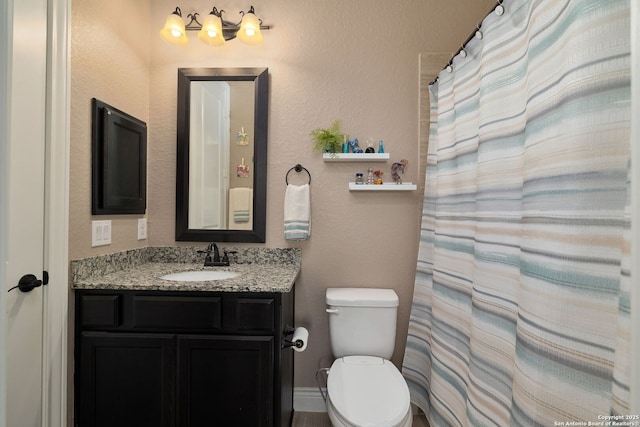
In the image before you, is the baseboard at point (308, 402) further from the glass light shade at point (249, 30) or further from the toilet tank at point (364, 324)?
the glass light shade at point (249, 30)

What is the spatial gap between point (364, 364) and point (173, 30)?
210 cm

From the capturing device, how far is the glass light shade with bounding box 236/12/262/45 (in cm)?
183

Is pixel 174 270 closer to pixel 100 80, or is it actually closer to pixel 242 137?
pixel 242 137

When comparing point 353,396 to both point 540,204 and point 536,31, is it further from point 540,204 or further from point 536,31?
point 536,31

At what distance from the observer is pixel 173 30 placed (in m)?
1.84

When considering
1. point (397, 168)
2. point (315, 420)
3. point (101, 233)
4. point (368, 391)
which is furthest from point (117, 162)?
point (315, 420)

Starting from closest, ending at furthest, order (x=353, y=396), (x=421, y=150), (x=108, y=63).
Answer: (x=353, y=396) < (x=108, y=63) < (x=421, y=150)

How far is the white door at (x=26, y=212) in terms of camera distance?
1.15m

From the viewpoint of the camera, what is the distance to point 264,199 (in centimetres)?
197

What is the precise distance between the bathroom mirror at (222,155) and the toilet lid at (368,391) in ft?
2.91

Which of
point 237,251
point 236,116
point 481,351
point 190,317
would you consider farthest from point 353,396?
point 236,116

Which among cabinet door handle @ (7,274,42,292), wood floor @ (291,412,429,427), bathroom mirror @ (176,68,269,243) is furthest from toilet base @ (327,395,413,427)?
cabinet door handle @ (7,274,42,292)

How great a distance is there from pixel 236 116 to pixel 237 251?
0.82m

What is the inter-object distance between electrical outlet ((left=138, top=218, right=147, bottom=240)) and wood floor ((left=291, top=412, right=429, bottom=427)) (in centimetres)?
140
